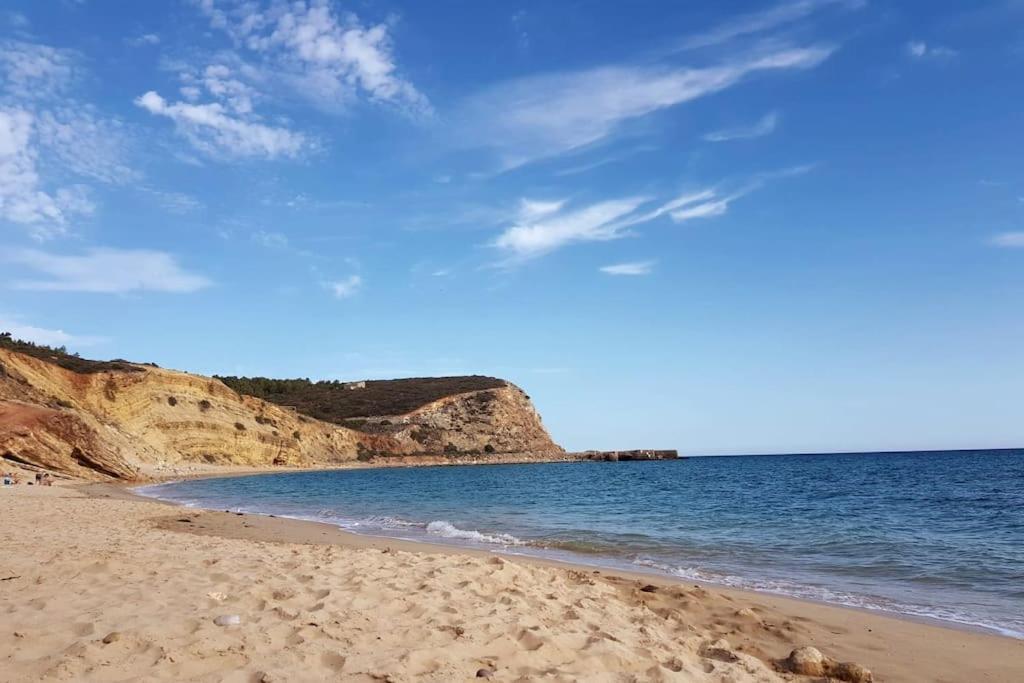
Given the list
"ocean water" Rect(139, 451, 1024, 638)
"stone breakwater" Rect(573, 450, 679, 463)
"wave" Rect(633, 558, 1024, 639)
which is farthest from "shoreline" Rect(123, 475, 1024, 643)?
"stone breakwater" Rect(573, 450, 679, 463)

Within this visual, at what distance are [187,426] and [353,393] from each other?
166ft

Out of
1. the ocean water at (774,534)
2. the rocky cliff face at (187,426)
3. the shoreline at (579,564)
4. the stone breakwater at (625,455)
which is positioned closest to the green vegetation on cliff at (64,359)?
the rocky cliff face at (187,426)

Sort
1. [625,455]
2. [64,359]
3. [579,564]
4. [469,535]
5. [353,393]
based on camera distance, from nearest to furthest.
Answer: [579,564] → [469,535] → [64,359] → [353,393] → [625,455]

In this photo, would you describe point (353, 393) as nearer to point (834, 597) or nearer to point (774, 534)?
point (774, 534)

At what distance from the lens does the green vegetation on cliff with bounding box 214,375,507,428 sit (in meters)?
95.6

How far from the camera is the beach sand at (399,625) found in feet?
15.3

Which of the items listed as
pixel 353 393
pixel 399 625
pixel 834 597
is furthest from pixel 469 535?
pixel 353 393

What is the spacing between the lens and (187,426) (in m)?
55.7

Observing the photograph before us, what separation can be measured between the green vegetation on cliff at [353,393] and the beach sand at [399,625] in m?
84.8

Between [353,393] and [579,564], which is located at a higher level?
[353,393]

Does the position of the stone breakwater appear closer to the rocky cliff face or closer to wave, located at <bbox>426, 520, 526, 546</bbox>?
the rocky cliff face

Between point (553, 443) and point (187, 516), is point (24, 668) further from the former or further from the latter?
point (553, 443)

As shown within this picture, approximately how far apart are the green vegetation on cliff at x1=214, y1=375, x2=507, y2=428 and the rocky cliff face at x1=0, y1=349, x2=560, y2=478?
4.26 metres

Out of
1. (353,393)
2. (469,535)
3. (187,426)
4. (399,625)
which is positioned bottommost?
(469,535)
